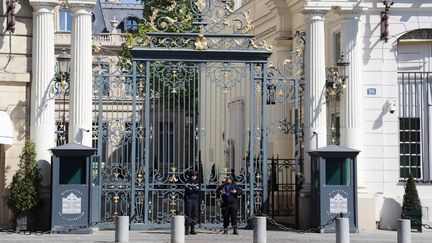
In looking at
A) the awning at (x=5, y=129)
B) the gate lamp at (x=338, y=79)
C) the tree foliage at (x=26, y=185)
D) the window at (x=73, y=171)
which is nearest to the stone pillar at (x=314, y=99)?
the gate lamp at (x=338, y=79)

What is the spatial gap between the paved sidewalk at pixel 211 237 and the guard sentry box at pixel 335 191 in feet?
1.57

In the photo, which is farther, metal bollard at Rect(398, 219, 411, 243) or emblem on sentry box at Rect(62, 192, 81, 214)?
emblem on sentry box at Rect(62, 192, 81, 214)

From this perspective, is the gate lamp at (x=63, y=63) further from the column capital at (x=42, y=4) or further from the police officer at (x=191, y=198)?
the police officer at (x=191, y=198)

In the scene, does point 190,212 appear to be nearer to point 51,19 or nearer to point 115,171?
point 115,171

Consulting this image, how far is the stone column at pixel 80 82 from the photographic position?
2155 centimetres

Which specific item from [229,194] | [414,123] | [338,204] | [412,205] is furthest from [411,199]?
[229,194]

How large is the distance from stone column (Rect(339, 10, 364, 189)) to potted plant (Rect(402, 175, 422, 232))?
1.19 meters

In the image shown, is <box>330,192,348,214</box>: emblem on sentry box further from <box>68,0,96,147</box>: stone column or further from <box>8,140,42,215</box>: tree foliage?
<box>8,140,42,215</box>: tree foliage

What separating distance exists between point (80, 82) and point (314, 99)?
236 inches

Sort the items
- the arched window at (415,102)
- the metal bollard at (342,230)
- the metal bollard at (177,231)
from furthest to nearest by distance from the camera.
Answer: the arched window at (415,102) < the metal bollard at (177,231) < the metal bollard at (342,230)

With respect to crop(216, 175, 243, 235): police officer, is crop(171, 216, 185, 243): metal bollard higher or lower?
lower

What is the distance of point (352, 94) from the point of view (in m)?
22.8

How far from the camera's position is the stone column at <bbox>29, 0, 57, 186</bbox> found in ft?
70.2

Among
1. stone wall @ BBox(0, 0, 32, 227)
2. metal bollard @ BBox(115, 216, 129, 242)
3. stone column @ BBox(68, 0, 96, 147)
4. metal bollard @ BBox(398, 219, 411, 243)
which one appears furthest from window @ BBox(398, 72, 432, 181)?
stone wall @ BBox(0, 0, 32, 227)
